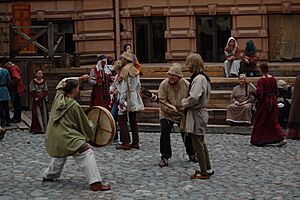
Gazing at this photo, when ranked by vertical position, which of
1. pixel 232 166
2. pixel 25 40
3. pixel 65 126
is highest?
pixel 25 40

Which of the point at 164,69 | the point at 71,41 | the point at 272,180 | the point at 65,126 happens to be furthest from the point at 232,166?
the point at 71,41

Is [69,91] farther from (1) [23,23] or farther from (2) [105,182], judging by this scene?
(1) [23,23]

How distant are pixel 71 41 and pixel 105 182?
16.4 meters

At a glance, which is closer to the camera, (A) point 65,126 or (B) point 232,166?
(A) point 65,126

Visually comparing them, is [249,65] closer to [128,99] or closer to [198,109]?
[128,99]

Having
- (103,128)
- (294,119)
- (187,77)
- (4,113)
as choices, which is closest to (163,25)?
(187,77)

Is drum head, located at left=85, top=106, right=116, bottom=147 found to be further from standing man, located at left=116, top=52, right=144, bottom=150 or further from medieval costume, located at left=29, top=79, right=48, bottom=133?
medieval costume, located at left=29, top=79, right=48, bottom=133

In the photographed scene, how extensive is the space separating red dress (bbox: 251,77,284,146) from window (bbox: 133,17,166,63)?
449 inches

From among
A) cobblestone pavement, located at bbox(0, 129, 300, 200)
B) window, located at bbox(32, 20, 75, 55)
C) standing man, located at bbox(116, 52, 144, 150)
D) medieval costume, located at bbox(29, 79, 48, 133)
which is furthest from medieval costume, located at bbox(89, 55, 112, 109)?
window, located at bbox(32, 20, 75, 55)

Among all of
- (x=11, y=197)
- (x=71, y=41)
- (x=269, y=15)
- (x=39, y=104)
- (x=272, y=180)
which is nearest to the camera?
(x=11, y=197)

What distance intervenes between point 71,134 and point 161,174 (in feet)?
6.11

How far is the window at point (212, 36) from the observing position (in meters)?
23.9

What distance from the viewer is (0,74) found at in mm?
16328

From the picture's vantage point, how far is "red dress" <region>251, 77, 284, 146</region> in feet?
43.9
